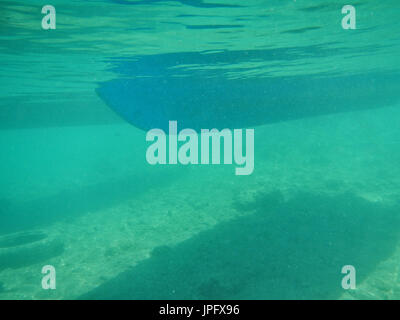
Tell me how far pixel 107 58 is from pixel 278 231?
11.5 metres

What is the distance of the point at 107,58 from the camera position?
12.3 meters

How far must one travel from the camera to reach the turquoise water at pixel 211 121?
29.5 feet

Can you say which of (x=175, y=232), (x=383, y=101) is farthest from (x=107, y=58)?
(x=383, y=101)

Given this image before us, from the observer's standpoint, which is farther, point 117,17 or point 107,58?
point 107,58

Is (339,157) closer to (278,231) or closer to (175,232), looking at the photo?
(278,231)

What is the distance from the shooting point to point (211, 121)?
1241 centimetres

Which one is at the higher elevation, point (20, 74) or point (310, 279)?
point (20, 74)

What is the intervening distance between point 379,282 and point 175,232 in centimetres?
908

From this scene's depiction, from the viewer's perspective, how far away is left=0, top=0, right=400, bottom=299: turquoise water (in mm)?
8977

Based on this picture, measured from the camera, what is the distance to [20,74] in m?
14.6
